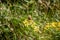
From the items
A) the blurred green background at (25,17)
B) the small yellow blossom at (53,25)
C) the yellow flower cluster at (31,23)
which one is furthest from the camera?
the small yellow blossom at (53,25)

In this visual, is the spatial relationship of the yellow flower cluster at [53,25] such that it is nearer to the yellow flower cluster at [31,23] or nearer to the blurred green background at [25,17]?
the blurred green background at [25,17]

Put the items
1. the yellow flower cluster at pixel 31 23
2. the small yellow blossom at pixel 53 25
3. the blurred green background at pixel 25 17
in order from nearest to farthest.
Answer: the blurred green background at pixel 25 17, the yellow flower cluster at pixel 31 23, the small yellow blossom at pixel 53 25

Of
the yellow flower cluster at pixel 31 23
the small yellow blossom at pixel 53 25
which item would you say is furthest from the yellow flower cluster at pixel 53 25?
the yellow flower cluster at pixel 31 23

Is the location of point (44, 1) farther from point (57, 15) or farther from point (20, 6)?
point (20, 6)

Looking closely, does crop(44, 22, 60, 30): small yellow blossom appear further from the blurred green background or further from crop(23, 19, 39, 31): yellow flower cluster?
crop(23, 19, 39, 31): yellow flower cluster

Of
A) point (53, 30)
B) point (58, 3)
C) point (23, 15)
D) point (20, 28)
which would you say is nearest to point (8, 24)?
point (20, 28)

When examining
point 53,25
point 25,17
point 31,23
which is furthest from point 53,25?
point 25,17

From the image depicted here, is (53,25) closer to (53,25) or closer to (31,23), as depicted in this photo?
(53,25)

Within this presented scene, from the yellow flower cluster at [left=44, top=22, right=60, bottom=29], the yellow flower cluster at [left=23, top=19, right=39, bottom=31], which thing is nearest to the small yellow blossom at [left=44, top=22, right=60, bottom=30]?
the yellow flower cluster at [left=44, top=22, right=60, bottom=29]

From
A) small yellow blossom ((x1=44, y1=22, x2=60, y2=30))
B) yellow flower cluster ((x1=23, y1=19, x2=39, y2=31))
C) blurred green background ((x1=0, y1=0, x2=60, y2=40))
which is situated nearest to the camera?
blurred green background ((x1=0, y1=0, x2=60, y2=40))

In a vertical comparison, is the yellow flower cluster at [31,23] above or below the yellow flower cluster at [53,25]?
above
